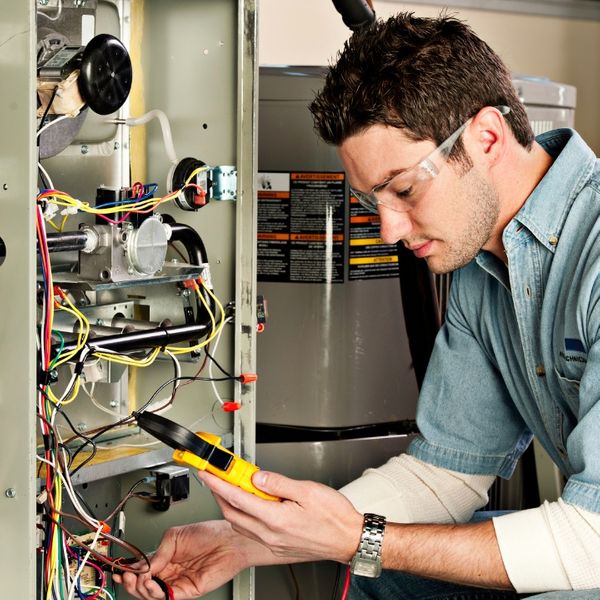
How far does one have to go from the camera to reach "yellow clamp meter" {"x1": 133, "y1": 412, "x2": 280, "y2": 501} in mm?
1344

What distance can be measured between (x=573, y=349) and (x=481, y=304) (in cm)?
29

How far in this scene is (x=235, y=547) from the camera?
1618 millimetres

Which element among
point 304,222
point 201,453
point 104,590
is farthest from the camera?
point 304,222

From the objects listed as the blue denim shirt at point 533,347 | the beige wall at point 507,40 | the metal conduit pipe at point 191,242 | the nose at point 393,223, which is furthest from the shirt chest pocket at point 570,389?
the beige wall at point 507,40

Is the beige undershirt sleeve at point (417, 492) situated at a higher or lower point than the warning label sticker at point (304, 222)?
lower

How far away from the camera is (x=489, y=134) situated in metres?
1.55

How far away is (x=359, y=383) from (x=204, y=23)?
884 mm

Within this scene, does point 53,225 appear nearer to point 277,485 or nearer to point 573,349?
point 277,485

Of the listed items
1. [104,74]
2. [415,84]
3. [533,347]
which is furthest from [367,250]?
[104,74]

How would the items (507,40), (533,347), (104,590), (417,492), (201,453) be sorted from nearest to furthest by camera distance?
1. (201,453)
2. (104,590)
3. (533,347)
4. (417,492)
5. (507,40)

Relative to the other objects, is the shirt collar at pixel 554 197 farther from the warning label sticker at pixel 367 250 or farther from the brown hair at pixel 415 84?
the warning label sticker at pixel 367 250

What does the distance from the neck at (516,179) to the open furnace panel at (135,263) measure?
1.36 feet

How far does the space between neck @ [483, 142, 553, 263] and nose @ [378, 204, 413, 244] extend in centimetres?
16

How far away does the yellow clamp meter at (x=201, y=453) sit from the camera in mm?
1344
